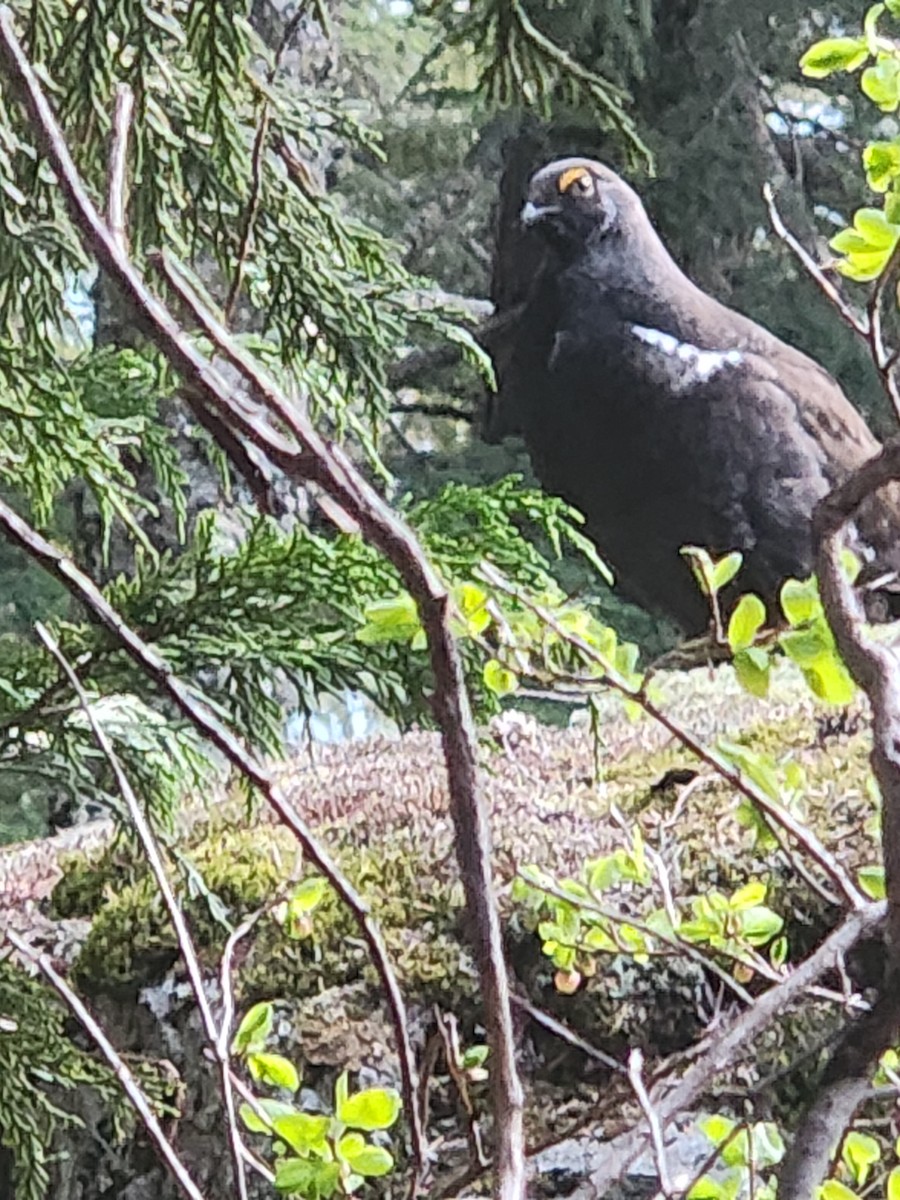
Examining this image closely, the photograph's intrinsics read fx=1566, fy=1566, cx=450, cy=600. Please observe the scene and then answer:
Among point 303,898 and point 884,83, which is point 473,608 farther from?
point 884,83

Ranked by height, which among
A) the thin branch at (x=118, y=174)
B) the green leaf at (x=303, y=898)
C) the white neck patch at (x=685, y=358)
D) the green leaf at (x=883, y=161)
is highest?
the white neck patch at (x=685, y=358)

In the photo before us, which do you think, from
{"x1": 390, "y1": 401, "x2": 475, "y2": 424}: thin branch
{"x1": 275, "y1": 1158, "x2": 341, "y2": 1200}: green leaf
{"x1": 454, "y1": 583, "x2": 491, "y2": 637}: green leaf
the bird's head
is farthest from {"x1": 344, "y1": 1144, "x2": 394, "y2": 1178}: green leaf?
{"x1": 390, "y1": 401, "x2": 475, "y2": 424}: thin branch

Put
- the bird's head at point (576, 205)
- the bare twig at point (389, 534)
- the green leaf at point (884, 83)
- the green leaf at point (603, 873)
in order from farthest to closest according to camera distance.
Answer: the bird's head at point (576, 205) → the green leaf at point (603, 873) → the green leaf at point (884, 83) → the bare twig at point (389, 534)

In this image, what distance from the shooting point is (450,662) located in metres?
0.45

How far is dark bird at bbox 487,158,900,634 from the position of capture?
2.27 meters

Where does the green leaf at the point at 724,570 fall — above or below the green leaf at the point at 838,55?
below

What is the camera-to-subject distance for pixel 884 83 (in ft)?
2.41

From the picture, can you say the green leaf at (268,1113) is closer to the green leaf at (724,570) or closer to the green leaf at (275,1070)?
the green leaf at (275,1070)

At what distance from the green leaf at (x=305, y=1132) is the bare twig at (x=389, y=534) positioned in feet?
0.40

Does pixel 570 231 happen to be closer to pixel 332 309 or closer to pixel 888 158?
pixel 332 309

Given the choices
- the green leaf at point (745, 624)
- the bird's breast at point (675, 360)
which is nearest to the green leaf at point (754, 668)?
the green leaf at point (745, 624)

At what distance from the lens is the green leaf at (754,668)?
65 centimetres

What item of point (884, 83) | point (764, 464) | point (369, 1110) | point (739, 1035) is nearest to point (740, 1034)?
point (739, 1035)

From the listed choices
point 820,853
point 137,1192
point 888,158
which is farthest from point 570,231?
point 820,853
